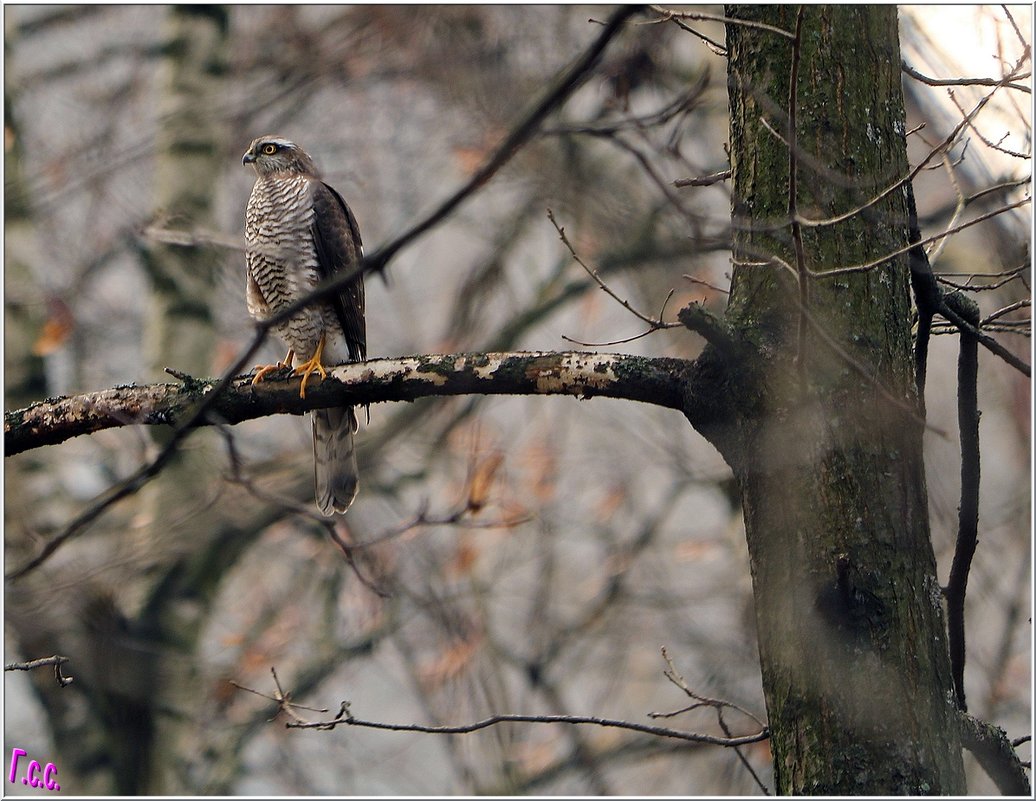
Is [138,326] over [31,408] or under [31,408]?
over

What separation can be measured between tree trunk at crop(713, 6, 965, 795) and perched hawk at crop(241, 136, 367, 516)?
2.55 meters

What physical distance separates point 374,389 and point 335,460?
197 centimetres

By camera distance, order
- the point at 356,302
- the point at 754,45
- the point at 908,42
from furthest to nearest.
→ the point at 356,302, the point at 908,42, the point at 754,45

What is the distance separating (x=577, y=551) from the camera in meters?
13.2

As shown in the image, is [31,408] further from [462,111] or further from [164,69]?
[164,69]

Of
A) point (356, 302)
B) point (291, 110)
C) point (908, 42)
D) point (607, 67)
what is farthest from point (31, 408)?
point (291, 110)

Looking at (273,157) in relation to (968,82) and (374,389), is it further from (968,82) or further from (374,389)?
(968,82)

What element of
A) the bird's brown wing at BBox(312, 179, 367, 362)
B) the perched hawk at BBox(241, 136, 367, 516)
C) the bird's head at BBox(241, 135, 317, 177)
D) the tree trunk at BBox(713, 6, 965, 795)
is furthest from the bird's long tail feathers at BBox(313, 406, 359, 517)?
the tree trunk at BBox(713, 6, 965, 795)

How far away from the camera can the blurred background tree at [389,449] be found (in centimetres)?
729

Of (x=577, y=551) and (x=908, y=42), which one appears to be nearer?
(x=908, y=42)

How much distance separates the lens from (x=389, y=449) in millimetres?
7770

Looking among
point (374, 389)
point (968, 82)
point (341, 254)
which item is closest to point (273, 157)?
point (341, 254)

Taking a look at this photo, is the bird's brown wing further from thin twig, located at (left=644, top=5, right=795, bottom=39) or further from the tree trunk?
the tree trunk

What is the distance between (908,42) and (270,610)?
7.46 metres
